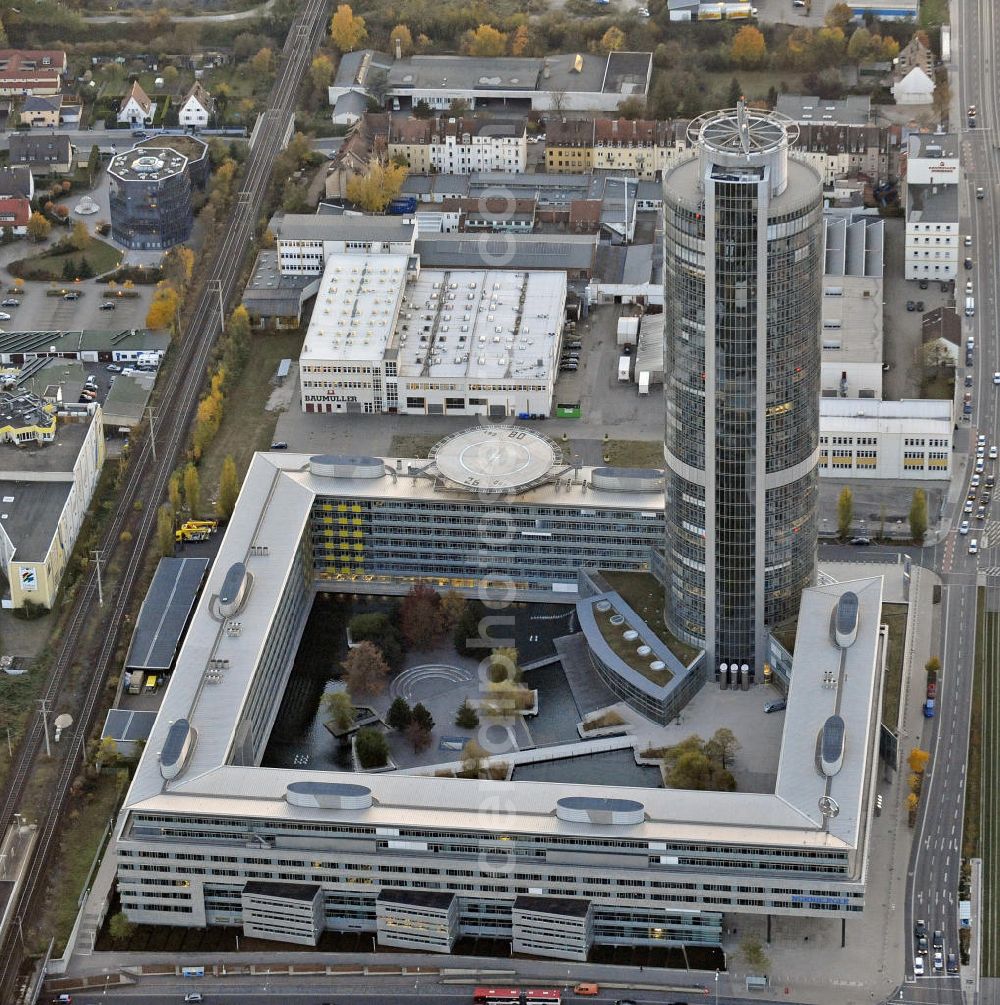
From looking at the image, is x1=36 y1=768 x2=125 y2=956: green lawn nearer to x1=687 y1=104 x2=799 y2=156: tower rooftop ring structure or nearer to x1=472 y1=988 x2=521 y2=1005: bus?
x1=472 y1=988 x2=521 y2=1005: bus

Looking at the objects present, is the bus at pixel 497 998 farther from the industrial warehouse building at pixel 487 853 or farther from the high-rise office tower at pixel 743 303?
the high-rise office tower at pixel 743 303

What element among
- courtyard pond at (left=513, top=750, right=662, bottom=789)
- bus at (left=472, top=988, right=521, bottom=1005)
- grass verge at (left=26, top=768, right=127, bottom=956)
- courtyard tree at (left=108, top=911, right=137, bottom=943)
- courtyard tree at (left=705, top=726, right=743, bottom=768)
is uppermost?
courtyard tree at (left=705, top=726, right=743, bottom=768)

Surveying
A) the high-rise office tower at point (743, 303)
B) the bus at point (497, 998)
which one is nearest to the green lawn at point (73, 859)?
the bus at point (497, 998)

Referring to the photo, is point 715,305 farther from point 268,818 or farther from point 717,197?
point 268,818

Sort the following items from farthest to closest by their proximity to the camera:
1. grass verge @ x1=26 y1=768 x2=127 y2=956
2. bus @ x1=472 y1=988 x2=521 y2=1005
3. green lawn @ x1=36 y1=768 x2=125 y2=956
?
1. green lawn @ x1=36 y1=768 x2=125 y2=956
2. grass verge @ x1=26 y1=768 x2=127 y2=956
3. bus @ x1=472 y1=988 x2=521 y2=1005

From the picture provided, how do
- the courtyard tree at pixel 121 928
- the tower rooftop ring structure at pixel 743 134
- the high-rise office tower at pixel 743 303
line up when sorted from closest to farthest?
1. the courtyard tree at pixel 121 928
2. the tower rooftop ring structure at pixel 743 134
3. the high-rise office tower at pixel 743 303

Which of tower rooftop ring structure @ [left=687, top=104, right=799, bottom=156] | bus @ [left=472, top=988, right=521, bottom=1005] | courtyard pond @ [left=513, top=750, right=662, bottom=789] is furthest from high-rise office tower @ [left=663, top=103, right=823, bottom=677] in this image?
bus @ [left=472, top=988, right=521, bottom=1005]

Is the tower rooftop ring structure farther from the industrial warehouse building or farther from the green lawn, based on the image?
the green lawn

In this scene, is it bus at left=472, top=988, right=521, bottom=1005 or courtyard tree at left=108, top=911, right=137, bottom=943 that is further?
Answer: courtyard tree at left=108, top=911, right=137, bottom=943

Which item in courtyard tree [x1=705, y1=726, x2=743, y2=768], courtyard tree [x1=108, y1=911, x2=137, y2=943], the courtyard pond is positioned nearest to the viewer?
courtyard tree [x1=108, y1=911, x2=137, y2=943]

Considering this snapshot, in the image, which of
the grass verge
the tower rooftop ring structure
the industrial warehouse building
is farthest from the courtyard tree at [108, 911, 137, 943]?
the tower rooftop ring structure

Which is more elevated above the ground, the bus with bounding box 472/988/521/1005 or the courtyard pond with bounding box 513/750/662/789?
the courtyard pond with bounding box 513/750/662/789
